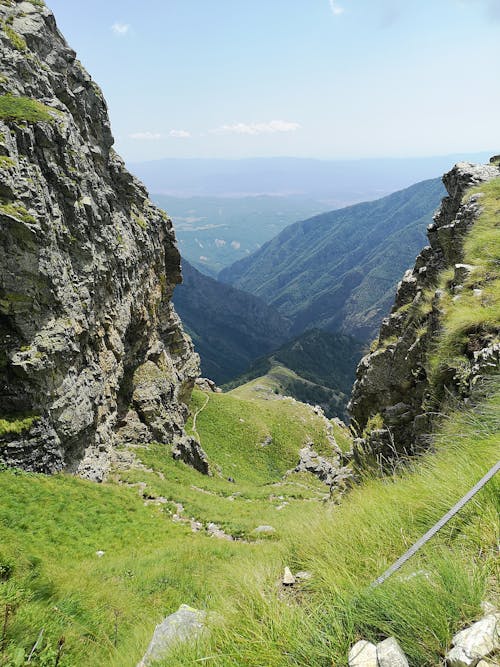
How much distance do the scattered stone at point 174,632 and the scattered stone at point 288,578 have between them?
0.92 m

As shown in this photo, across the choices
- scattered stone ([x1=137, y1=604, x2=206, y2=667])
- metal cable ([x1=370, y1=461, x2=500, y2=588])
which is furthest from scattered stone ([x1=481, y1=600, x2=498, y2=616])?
scattered stone ([x1=137, y1=604, x2=206, y2=667])

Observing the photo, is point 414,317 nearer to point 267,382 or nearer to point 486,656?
point 486,656

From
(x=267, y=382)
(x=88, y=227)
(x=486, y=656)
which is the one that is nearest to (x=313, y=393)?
(x=267, y=382)

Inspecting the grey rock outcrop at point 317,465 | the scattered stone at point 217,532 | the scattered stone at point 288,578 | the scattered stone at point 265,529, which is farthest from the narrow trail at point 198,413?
the scattered stone at point 288,578

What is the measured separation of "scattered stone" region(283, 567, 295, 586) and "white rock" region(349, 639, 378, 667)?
152 cm

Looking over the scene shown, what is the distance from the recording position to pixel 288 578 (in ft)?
14.0

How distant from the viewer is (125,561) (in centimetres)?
1349

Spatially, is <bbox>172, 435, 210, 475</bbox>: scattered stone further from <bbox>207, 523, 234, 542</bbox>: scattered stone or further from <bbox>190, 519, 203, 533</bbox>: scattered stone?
<bbox>207, 523, 234, 542</bbox>: scattered stone

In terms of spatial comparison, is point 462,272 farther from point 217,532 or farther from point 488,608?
point 217,532

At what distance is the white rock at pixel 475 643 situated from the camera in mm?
2418

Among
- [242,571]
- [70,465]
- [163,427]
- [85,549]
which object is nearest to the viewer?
[242,571]

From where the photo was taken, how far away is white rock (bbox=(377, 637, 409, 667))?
102 inches

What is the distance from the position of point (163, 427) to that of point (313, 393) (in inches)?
4703

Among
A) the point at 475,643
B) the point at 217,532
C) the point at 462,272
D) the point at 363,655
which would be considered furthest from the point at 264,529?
the point at 475,643
